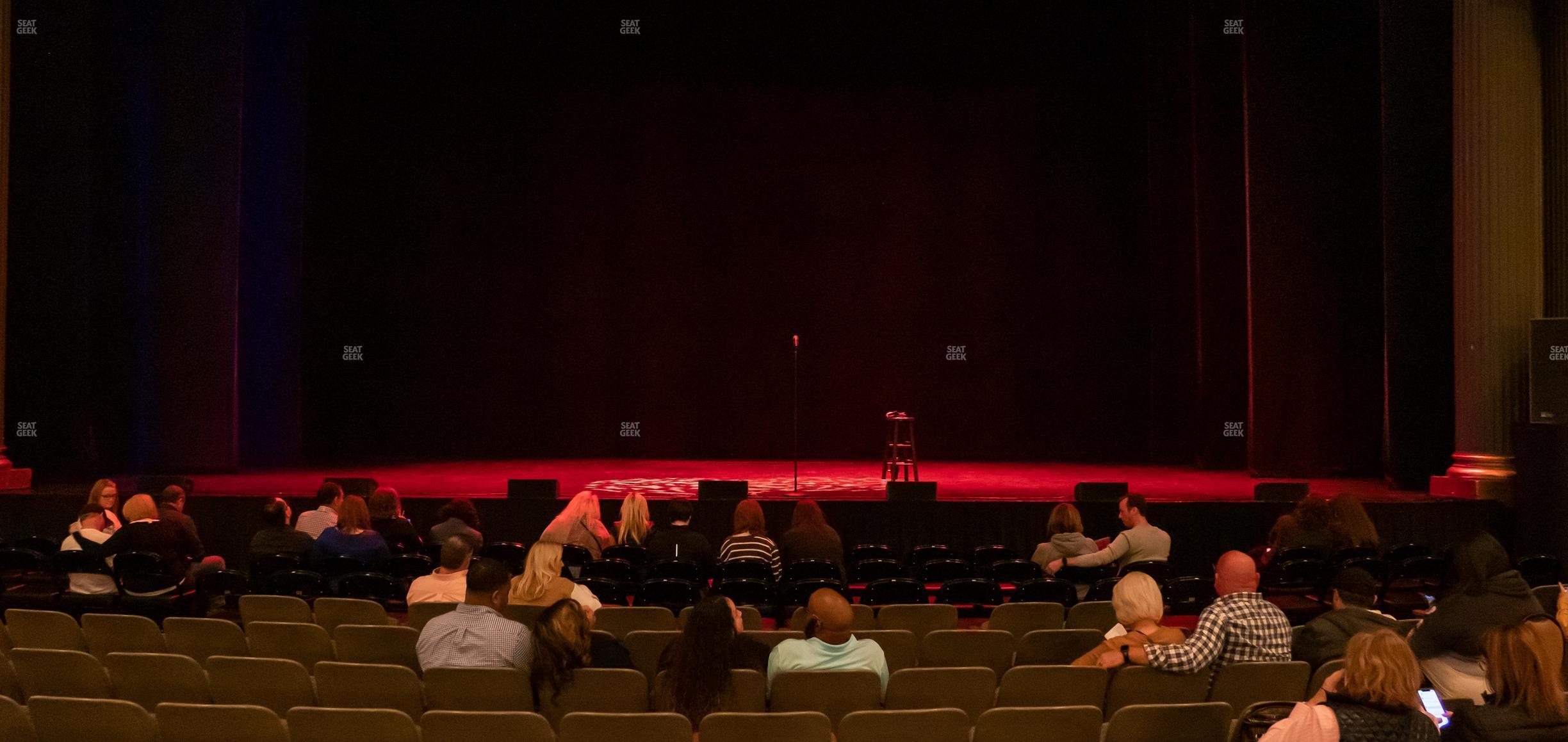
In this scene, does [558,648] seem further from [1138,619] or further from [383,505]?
[383,505]

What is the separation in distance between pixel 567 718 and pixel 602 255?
52.2ft

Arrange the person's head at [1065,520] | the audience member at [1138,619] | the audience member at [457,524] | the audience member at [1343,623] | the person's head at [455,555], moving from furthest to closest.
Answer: the person's head at [1065,520] < the audience member at [457,524] < the person's head at [455,555] < the audience member at [1343,623] < the audience member at [1138,619]

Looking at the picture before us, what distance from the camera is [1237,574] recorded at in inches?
221

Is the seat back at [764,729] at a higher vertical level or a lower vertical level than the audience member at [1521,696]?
lower

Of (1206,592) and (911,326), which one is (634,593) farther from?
(911,326)

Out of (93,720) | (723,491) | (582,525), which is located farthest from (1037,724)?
(723,491)

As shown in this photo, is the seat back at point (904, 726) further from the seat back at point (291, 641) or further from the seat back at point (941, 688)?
the seat back at point (291, 641)

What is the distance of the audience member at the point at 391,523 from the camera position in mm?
9828

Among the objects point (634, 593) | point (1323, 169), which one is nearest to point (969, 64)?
point (1323, 169)

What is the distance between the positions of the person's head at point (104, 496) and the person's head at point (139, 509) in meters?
0.74

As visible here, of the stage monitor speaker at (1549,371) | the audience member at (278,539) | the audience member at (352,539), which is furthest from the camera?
the stage monitor speaker at (1549,371)

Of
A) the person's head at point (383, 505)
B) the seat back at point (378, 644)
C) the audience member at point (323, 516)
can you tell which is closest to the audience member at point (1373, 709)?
the seat back at point (378, 644)

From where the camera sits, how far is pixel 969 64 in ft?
62.7

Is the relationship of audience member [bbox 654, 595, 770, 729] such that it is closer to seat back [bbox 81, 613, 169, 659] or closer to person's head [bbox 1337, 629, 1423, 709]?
person's head [bbox 1337, 629, 1423, 709]
